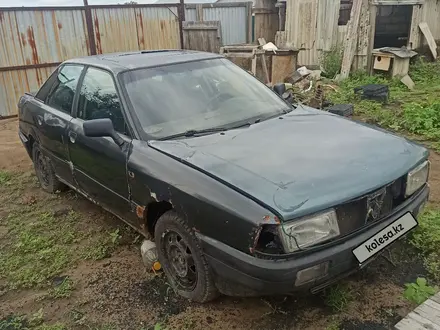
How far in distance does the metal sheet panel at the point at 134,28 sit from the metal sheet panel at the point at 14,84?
4.97 ft

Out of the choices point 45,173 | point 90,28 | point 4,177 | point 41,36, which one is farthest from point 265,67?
point 4,177

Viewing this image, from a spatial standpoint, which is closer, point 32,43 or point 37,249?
point 37,249

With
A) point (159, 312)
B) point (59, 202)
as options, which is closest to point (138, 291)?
point (159, 312)

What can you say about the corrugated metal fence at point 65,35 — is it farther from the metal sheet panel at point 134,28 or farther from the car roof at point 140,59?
the car roof at point 140,59

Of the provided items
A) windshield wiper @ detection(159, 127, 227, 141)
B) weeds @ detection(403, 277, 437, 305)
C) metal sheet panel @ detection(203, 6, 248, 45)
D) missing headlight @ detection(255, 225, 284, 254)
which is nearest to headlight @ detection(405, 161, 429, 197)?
weeds @ detection(403, 277, 437, 305)

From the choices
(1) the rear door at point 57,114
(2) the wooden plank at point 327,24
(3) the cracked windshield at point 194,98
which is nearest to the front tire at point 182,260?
(3) the cracked windshield at point 194,98

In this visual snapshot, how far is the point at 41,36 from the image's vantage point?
8797 mm

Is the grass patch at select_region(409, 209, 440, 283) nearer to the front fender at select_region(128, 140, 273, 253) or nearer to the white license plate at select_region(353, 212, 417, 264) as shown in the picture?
the white license plate at select_region(353, 212, 417, 264)

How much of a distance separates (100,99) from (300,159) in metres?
1.94

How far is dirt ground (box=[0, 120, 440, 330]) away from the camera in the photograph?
2707 millimetres

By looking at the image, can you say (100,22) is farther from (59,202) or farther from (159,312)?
(159,312)

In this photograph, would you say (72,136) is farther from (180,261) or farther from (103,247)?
(180,261)

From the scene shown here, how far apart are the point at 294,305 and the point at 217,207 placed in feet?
3.25

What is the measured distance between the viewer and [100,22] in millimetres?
9320
